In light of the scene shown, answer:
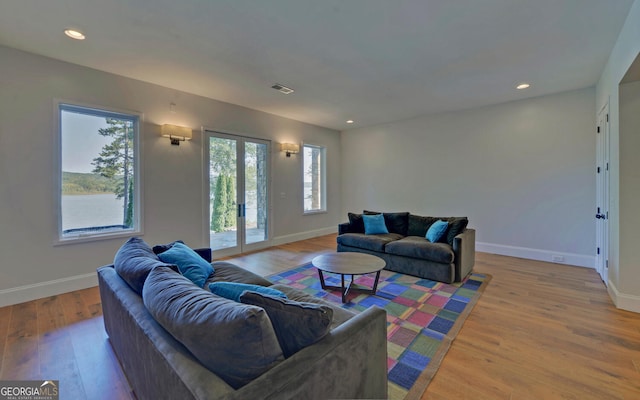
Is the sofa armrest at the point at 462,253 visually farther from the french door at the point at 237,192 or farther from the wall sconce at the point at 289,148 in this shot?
the wall sconce at the point at 289,148

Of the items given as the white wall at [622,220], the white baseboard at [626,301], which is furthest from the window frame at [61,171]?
the white baseboard at [626,301]

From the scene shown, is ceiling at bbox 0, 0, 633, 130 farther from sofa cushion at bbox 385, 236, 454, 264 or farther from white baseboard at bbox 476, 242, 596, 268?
white baseboard at bbox 476, 242, 596, 268

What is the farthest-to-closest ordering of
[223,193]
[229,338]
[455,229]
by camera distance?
[223,193] < [455,229] < [229,338]

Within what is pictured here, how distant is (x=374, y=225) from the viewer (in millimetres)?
4664

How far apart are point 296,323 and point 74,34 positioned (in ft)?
11.7

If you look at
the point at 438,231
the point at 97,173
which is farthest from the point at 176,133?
the point at 438,231

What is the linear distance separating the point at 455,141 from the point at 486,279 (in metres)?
2.97

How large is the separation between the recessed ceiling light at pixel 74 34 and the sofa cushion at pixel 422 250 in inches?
173

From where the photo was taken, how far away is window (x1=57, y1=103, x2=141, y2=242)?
3.37m

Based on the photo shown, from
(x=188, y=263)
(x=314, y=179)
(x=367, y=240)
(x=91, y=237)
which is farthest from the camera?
(x=314, y=179)

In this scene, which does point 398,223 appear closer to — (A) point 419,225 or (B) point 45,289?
(A) point 419,225

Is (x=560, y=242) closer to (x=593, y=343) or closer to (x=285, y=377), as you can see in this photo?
(x=593, y=343)

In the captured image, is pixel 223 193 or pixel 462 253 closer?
pixel 462 253

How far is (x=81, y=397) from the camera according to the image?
1677 mm
